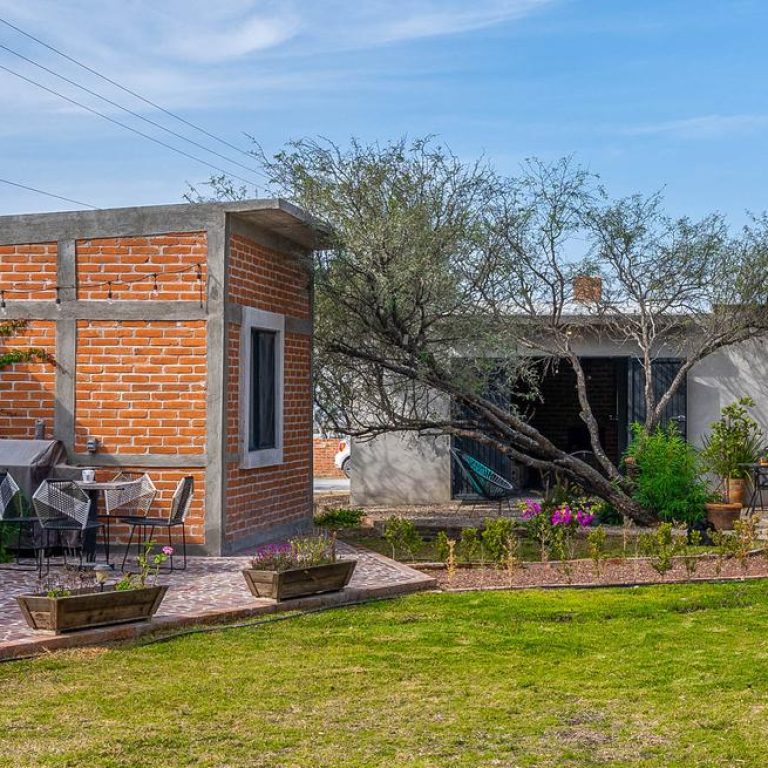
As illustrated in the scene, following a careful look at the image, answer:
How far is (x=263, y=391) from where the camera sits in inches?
508

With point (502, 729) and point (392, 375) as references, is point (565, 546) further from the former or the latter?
point (502, 729)

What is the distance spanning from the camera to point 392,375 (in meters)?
14.9

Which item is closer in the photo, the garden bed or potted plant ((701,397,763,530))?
the garden bed

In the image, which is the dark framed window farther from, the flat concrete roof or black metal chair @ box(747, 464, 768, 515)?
black metal chair @ box(747, 464, 768, 515)

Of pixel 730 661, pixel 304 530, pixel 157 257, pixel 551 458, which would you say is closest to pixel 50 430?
pixel 157 257

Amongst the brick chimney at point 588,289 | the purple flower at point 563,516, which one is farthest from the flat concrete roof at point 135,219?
the brick chimney at point 588,289

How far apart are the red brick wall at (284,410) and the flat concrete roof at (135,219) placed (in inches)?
15.0

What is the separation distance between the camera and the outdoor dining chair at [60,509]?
1027 centimetres

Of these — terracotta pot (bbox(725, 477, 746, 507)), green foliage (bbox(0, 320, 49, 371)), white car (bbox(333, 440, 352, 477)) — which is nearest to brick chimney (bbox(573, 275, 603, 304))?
terracotta pot (bbox(725, 477, 746, 507))

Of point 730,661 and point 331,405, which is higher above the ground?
point 331,405

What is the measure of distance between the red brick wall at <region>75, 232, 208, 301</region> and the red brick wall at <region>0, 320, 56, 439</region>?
577 mm

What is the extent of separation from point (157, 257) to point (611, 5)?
458 centimetres

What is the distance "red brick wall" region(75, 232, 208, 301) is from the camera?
1160 centimetres

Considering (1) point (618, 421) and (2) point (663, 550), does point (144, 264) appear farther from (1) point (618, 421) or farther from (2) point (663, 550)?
(1) point (618, 421)
